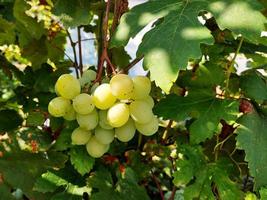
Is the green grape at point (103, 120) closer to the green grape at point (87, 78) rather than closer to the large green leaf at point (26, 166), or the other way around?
the green grape at point (87, 78)

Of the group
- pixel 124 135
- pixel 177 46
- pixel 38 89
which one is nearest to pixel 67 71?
pixel 38 89

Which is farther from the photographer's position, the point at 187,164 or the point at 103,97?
the point at 187,164

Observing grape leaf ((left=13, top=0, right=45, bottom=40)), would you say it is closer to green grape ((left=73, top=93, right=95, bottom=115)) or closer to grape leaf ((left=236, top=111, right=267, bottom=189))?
green grape ((left=73, top=93, right=95, bottom=115))

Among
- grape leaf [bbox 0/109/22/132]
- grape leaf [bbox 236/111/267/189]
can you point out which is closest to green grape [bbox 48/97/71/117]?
grape leaf [bbox 236/111/267/189]

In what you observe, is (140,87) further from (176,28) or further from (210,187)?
(210,187)

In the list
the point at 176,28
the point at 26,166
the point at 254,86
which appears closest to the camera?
the point at 176,28

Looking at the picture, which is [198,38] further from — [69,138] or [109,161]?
[109,161]

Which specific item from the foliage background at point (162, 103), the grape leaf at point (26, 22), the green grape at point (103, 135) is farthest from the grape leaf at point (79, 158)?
the grape leaf at point (26, 22)

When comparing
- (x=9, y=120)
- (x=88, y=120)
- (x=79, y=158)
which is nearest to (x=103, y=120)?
(x=88, y=120)
